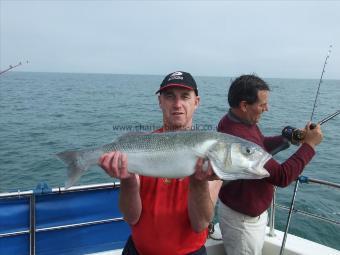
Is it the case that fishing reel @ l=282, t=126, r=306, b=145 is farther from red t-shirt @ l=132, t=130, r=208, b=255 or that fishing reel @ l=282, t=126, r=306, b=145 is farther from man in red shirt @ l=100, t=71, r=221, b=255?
red t-shirt @ l=132, t=130, r=208, b=255

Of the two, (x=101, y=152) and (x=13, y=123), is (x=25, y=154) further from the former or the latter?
(x=101, y=152)

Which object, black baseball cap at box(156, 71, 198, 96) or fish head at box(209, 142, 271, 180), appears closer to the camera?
fish head at box(209, 142, 271, 180)

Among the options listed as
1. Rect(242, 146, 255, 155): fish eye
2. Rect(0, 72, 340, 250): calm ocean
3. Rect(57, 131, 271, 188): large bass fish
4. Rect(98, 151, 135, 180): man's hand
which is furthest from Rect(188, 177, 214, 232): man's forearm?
Rect(0, 72, 340, 250): calm ocean

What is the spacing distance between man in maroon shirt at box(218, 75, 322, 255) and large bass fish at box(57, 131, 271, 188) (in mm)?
865

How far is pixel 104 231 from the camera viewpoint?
5656 millimetres

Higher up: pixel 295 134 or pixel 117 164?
pixel 295 134

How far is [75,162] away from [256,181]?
6.50 feet

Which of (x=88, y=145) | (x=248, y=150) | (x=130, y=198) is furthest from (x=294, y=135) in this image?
(x=88, y=145)

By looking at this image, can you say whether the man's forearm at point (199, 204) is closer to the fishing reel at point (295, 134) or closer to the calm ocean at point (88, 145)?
the calm ocean at point (88, 145)

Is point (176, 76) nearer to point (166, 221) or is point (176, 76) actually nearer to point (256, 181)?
point (166, 221)

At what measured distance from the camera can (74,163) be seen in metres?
3.33

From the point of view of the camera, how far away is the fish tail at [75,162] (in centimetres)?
323

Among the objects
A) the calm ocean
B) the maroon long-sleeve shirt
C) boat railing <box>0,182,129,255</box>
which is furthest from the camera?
the calm ocean

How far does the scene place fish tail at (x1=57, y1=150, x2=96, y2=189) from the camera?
3230 millimetres
